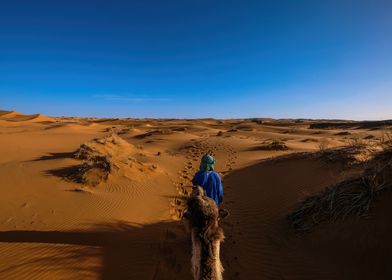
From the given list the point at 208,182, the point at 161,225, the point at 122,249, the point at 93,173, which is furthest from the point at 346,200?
the point at 93,173

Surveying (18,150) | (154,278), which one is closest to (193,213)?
(154,278)

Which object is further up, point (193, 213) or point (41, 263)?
point (193, 213)

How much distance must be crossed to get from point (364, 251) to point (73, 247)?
4814 mm

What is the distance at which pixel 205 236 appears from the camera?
2.25 meters

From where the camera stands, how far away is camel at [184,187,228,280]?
2.26m

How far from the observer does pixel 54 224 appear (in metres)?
5.78

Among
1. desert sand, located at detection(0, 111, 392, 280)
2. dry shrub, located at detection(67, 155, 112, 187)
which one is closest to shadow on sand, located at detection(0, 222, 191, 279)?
desert sand, located at detection(0, 111, 392, 280)

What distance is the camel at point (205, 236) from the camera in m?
2.26

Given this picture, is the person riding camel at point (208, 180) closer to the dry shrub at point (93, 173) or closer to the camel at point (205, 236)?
the camel at point (205, 236)

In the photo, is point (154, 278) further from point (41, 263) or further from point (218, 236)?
point (218, 236)

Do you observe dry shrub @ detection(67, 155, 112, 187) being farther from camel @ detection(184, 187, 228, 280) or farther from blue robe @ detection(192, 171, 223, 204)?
camel @ detection(184, 187, 228, 280)

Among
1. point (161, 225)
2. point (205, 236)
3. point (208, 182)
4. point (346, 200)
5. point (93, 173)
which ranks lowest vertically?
point (161, 225)

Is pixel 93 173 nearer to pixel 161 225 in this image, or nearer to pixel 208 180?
pixel 161 225

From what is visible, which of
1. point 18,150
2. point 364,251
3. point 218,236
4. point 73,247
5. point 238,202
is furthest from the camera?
point 18,150
